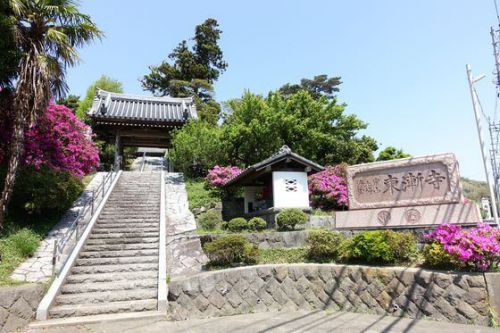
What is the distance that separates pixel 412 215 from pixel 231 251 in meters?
4.92

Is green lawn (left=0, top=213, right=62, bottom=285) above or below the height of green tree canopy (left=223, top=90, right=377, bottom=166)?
below

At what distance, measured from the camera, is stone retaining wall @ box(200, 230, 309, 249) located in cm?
1067

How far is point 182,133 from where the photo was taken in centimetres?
2009

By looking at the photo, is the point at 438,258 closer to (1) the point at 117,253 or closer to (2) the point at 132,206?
(1) the point at 117,253

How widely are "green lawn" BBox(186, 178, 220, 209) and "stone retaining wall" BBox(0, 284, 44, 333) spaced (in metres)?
9.29

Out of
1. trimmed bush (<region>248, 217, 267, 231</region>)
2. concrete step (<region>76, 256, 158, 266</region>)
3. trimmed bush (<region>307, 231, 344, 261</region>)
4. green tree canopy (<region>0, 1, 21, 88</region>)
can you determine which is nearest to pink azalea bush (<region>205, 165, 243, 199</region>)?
trimmed bush (<region>248, 217, 267, 231</region>)

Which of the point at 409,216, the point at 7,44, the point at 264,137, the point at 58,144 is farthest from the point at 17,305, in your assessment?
the point at 264,137

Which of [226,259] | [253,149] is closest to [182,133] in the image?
[253,149]

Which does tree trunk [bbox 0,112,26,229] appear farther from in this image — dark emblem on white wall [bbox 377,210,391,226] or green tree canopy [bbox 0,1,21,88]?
dark emblem on white wall [bbox 377,210,391,226]

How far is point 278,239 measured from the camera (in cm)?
1078

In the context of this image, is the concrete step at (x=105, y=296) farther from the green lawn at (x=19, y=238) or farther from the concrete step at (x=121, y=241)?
the concrete step at (x=121, y=241)

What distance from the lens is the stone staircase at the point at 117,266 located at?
7.40 m

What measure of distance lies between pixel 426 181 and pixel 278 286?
4.75m

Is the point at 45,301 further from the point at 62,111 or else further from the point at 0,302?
the point at 62,111
